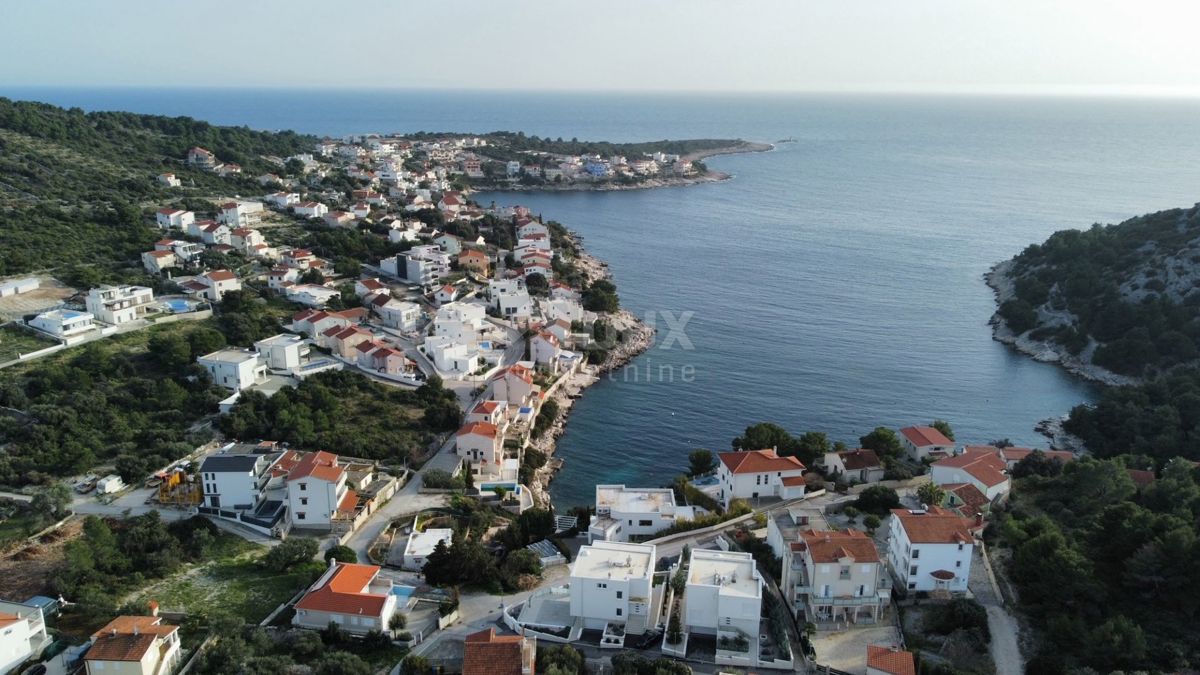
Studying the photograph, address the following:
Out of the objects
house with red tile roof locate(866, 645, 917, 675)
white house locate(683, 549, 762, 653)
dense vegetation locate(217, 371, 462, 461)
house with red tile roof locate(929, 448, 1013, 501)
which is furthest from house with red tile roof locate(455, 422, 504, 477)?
house with red tile roof locate(866, 645, 917, 675)

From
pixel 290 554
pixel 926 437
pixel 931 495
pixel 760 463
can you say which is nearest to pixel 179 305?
pixel 290 554

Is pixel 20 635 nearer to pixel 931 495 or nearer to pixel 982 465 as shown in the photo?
pixel 931 495

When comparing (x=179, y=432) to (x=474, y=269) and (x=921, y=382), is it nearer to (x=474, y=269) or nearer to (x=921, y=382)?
(x=474, y=269)

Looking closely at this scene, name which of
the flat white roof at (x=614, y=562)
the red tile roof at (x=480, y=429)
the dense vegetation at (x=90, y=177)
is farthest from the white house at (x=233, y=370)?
the flat white roof at (x=614, y=562)

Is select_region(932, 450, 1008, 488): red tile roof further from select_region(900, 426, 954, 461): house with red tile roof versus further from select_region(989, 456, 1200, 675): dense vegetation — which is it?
select_region(900, 426, 954, 461): house with red tile roof

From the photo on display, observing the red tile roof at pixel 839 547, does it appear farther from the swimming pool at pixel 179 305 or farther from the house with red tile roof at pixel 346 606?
the swimming pool at pixel 179 305

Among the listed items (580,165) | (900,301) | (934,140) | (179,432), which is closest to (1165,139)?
(934,140)
